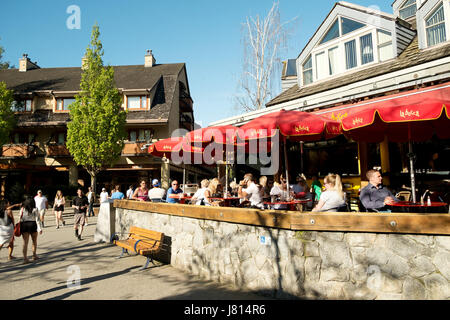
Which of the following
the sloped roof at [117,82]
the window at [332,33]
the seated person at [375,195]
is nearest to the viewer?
the seated person at [375,195]

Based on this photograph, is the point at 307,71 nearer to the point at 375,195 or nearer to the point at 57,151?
the point at 375,195

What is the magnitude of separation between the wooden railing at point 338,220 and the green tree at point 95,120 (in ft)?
62.1

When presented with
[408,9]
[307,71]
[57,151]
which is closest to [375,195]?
[307,71]

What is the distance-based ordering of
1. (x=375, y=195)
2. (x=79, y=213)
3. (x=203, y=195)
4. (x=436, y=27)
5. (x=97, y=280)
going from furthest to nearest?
(x=79, y=213) < (x=436, y=27) < (x=203, y=195) < (x=97, y=280) < (x=375, y=195)

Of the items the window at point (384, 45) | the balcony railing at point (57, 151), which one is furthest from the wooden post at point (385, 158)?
the balcony railing at point (57, 151)

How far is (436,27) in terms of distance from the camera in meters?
9.83

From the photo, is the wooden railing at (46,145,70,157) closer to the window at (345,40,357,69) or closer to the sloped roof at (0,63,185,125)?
the sloped roof at (0,63,185,125)

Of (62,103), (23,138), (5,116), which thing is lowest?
(23,138)

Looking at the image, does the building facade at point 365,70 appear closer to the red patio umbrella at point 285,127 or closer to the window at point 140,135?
the red patio umbrella at point 285,127

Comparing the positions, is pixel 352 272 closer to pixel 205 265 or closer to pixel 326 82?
pixel 205 265

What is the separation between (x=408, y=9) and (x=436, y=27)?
747cm

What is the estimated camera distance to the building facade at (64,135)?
2589 centimetres

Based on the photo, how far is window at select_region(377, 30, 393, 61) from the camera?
36.0ft


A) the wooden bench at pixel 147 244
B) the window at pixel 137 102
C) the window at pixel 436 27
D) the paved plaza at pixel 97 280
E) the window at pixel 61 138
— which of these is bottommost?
the paved plaza at pixel 97 280
